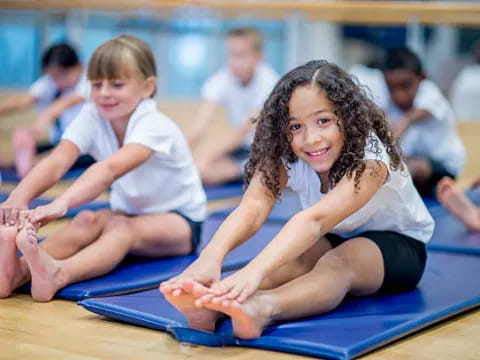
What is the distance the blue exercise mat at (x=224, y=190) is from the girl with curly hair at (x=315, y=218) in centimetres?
177

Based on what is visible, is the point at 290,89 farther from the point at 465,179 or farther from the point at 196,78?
the point at 196,78

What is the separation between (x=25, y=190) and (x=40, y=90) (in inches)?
95.5

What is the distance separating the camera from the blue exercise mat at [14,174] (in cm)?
405

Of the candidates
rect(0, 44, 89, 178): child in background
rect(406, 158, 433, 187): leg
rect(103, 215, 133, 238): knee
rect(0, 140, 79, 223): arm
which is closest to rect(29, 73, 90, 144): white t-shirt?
rect(0, 44, 89, 178): child in background

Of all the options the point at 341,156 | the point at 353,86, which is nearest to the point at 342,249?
the point at 341,156

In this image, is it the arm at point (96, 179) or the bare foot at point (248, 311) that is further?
the arm at point (96, 179)

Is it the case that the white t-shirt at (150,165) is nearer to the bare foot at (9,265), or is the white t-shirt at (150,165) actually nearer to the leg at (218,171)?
the bare foot at (9,265)

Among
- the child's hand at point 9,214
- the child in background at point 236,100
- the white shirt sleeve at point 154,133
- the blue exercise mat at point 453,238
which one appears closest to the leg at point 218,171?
the child in background at point 236,100

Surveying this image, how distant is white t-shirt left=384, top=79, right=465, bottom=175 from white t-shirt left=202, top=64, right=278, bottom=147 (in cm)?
76

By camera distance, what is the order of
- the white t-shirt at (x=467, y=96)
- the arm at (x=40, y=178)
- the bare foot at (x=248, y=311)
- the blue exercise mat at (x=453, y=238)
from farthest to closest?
the white t-shirt at (x=467, y=96) → the blue exercise mat at (x=453, y=238) → the arm at (x=40, y=178) → the bare foot at (x=248, y=311)

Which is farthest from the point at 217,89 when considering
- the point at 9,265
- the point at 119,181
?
the point at 9,265

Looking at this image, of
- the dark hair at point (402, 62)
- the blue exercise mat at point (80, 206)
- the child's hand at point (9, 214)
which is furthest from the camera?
the dark hair at point (402, 62)

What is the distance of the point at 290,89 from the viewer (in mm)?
1869

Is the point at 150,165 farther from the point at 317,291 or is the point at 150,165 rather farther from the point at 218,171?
the point at 218,171
